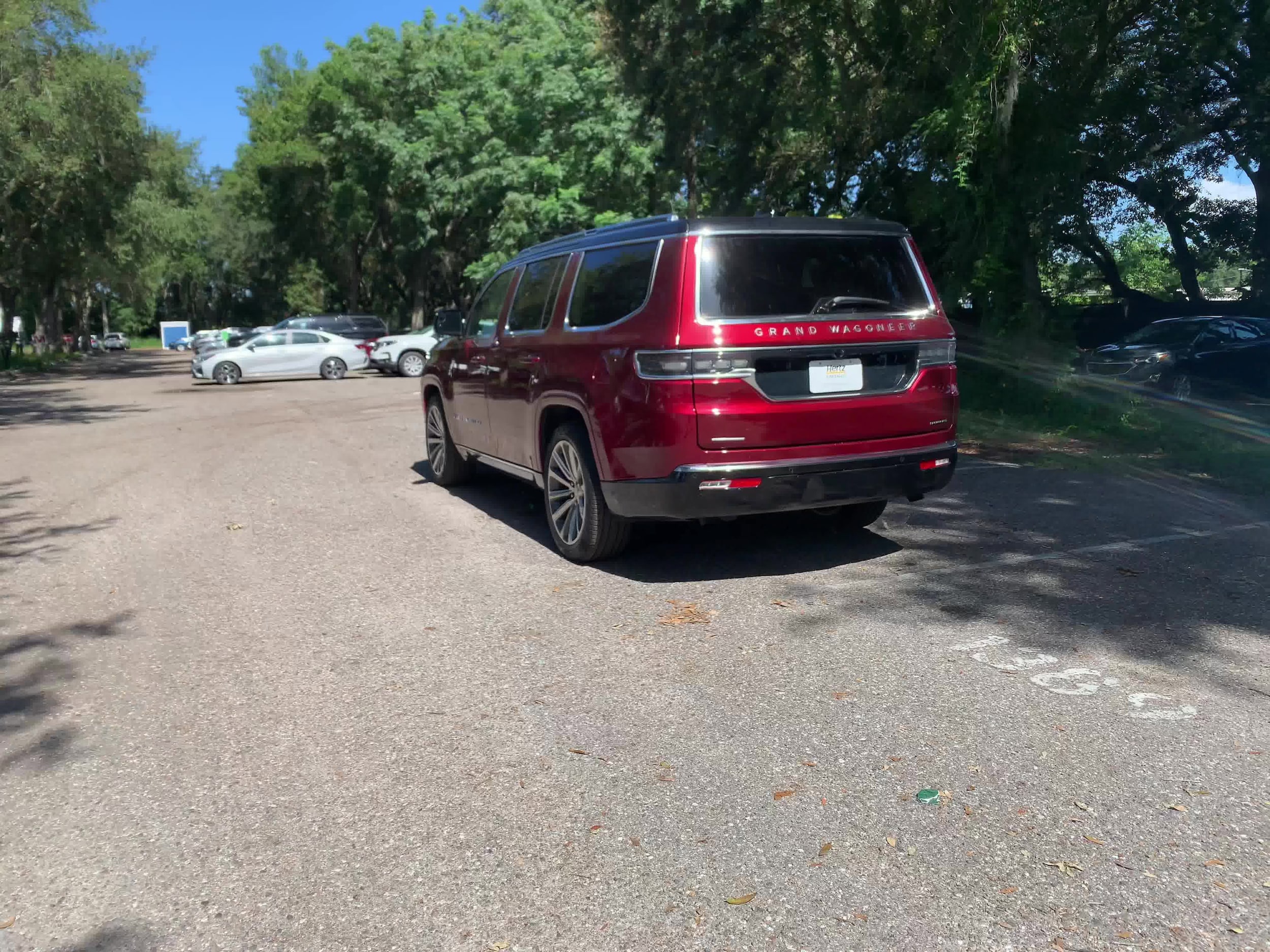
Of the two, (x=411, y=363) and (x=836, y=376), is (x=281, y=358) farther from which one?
(x=836, y=376)

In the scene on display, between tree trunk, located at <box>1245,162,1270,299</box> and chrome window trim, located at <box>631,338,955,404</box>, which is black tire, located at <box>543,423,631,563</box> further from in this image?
tree trunk, located at <box>1245,162,1270,299</box>

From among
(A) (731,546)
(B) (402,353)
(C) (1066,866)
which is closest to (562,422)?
(A) (731,546)

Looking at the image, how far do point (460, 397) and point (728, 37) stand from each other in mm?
12537

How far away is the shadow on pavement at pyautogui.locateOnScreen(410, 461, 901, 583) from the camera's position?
6.45 m

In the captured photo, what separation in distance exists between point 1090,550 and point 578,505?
3028mm

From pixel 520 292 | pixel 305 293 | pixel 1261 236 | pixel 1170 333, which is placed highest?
pixel 305 293

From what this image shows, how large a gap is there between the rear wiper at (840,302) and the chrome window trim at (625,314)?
862 mm

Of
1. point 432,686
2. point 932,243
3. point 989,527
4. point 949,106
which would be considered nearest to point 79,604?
point 432,686

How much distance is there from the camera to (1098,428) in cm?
1228

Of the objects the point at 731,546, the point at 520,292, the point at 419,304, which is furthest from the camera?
the point at 419,304

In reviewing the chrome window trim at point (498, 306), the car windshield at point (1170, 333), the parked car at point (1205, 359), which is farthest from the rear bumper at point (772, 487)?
the car windshield at point (1170, 333)

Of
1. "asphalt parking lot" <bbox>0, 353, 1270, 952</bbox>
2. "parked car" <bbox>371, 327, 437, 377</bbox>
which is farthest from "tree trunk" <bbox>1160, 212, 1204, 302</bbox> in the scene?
"parked car" <bbox>371, 327, 437, 377</bbox>

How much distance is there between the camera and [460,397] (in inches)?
339

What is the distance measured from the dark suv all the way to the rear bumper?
2924cm
